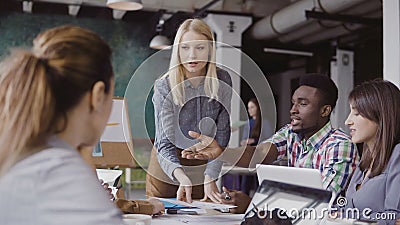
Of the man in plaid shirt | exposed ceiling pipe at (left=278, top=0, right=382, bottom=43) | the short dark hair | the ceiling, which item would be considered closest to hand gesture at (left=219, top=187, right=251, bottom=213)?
the man in plaid shirt

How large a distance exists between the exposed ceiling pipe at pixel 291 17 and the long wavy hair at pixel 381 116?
16.4ft

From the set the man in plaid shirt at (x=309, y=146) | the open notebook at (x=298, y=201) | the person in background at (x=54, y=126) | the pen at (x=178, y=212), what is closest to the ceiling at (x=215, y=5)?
the man in plaid shirt at (x=309, y=146)

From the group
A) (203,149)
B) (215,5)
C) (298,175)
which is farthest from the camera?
(215,5)

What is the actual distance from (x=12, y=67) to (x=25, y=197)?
24cm

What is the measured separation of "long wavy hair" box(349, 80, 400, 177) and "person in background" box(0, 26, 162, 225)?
1.13 m

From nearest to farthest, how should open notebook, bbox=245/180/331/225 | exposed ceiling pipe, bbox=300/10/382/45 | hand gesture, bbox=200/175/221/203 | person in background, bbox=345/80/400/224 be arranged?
open notebook, bbox=245/180/331/225 < person in background, bbox=345/80/400/224 < hand gesture, bbox=200/175/221/203 < exposed ceiling pipe, bbox=300/10/382/45

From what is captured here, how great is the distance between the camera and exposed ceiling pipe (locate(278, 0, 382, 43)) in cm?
715

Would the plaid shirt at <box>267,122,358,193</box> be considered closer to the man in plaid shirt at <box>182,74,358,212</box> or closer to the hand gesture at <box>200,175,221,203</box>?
Answer: the man in plaid shirt at <box>182,74,358,212</box>

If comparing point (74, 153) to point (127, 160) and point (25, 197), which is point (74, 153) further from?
point (127, 160)

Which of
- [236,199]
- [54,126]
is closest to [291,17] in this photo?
[236,199]

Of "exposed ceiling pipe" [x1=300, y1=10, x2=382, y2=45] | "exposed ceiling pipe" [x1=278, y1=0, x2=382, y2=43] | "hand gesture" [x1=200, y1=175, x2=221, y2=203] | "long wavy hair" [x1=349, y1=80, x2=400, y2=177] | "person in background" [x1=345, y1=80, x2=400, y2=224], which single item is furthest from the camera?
"exposed ceiling pipe" [x1=300, y1=10, x2=382, y2=45]

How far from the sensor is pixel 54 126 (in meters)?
0.92

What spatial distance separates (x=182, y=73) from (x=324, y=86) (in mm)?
658

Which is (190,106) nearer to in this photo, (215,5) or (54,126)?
(54,126)
